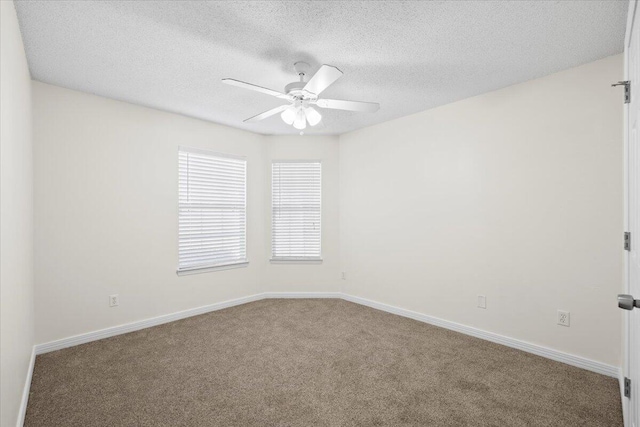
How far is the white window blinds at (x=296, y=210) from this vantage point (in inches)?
189

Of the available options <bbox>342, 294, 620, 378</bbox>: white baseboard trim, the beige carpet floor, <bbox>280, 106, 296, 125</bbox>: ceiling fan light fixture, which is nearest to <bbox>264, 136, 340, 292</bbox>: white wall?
<bbox>342, 294, 620, 378</bbox>: white baseboard trim

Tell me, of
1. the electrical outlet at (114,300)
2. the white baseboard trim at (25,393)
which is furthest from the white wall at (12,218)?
the electrical outlet at (114,300)

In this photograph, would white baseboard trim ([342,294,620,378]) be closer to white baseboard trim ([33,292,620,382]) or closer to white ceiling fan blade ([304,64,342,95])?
white baseboard trim ([33,292,620,382])

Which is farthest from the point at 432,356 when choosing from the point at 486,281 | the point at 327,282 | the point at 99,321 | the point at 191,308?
the point at 99,321

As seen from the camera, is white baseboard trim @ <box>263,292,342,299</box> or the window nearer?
the window

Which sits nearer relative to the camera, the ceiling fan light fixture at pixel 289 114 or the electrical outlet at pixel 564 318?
the ceiling fan light fixture at pixel 289 114

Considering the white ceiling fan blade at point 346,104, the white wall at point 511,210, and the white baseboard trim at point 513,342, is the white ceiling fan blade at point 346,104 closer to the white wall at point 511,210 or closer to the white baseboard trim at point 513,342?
the white wall at point 511,210

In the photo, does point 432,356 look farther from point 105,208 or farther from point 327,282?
point 105,208

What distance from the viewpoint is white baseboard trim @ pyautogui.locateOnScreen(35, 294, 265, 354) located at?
9.60ft

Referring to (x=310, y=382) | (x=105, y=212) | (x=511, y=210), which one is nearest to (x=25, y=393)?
(x=105, y=212)

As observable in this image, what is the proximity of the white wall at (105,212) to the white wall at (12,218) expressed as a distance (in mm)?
651

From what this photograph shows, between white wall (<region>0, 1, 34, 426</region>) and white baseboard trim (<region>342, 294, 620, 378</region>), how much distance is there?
352cm

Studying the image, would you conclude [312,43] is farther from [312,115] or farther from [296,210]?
[296,210]

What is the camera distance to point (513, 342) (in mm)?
2963
